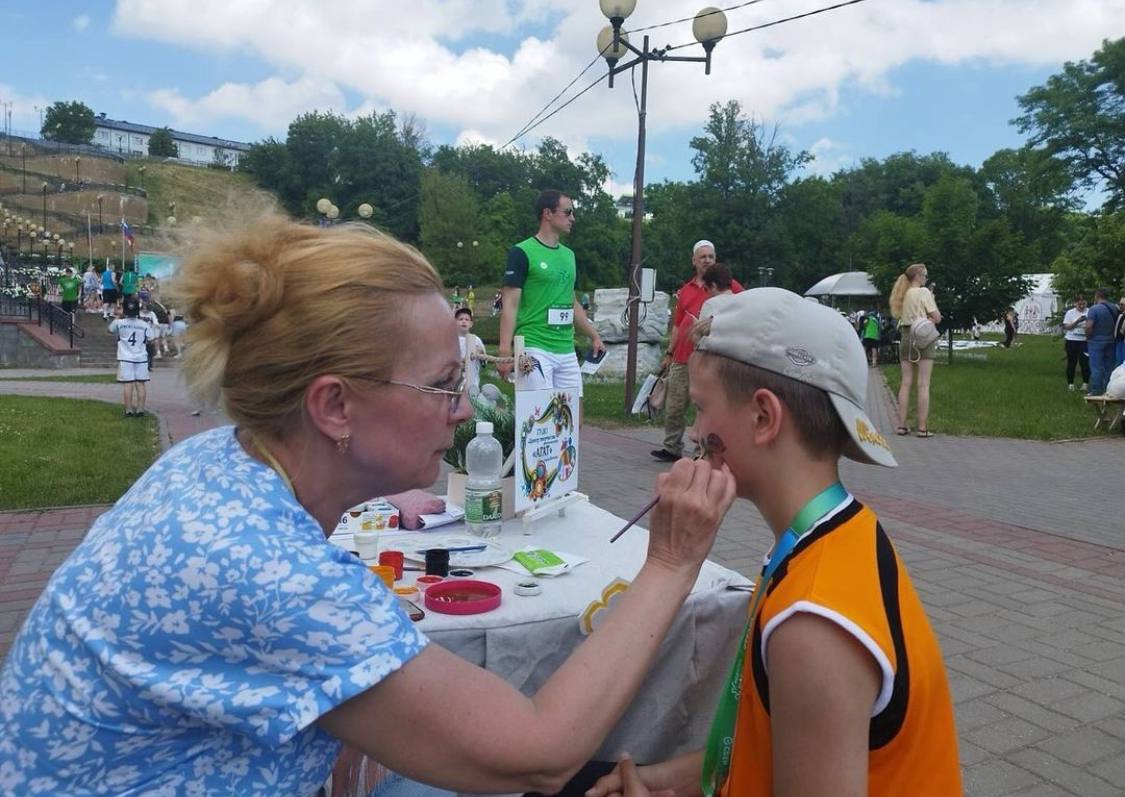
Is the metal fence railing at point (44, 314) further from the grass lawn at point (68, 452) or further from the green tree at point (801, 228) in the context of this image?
the green tree at point (801, 228)

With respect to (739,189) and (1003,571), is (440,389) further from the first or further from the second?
(739,189)

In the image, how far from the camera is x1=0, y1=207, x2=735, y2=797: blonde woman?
3.66 ft

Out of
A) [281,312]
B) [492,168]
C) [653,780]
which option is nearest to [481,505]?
[653,780]

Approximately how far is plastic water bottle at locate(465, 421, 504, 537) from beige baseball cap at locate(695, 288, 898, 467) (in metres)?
1.25

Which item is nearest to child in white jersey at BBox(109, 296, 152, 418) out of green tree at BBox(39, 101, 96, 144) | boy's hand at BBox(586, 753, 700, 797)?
boy's hand at BBox(586, 753, 700, 797)

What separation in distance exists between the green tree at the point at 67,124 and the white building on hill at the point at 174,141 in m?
9.24

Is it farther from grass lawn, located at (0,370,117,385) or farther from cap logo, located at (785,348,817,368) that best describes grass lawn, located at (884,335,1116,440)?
grass lawn, located at (0,370,117,385)

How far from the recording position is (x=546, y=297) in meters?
6.22

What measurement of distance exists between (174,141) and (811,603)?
139 m

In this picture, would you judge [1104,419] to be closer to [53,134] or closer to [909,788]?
[909,788]

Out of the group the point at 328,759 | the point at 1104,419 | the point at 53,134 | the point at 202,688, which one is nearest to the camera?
the point at 202,688

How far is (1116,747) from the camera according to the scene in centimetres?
315

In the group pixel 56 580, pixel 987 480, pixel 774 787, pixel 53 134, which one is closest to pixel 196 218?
pixel 56 580

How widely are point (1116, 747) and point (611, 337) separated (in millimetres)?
18184
